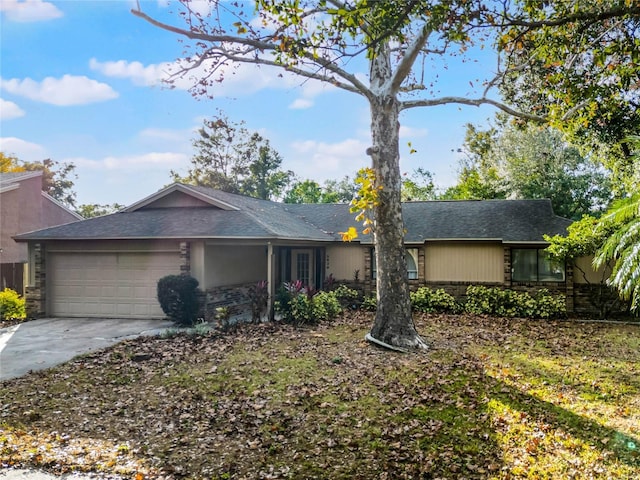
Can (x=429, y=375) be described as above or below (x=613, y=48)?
below

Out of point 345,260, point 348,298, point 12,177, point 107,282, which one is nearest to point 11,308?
point 107,282

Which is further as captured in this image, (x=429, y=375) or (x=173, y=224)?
(x=173, y=224)

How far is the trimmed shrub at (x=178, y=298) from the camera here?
1183cm

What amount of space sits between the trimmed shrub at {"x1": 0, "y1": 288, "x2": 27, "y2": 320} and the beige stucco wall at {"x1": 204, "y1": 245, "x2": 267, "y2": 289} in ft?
19.7

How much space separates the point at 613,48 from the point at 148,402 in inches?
289

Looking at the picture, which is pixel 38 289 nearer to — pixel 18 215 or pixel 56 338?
pixel 56 338

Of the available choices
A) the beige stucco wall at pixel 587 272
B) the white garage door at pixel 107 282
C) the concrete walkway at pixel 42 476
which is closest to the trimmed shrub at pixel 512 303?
the beige stucco wall at pixel 587 272

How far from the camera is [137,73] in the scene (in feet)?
38.0

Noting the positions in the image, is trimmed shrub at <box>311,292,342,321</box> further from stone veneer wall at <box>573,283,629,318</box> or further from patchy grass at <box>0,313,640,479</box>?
stone veneer wall at <box>573,283,629,318</box>

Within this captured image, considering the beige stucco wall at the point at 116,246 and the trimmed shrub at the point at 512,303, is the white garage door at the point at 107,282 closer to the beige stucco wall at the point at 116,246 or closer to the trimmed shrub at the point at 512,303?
the beige stucco wall at the point at 116,246

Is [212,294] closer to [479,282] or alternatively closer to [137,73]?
[137,73]

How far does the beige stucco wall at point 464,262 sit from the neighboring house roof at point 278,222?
1.33 ft

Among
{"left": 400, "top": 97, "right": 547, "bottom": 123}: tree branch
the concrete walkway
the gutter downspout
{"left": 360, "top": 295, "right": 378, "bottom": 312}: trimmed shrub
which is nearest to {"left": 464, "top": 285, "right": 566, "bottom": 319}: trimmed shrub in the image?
{"left": 360, "top": 295, "right": 378, "bottom": 312}: trimmed shrub

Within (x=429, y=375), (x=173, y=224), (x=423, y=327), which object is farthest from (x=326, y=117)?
(x=429, y=375)
